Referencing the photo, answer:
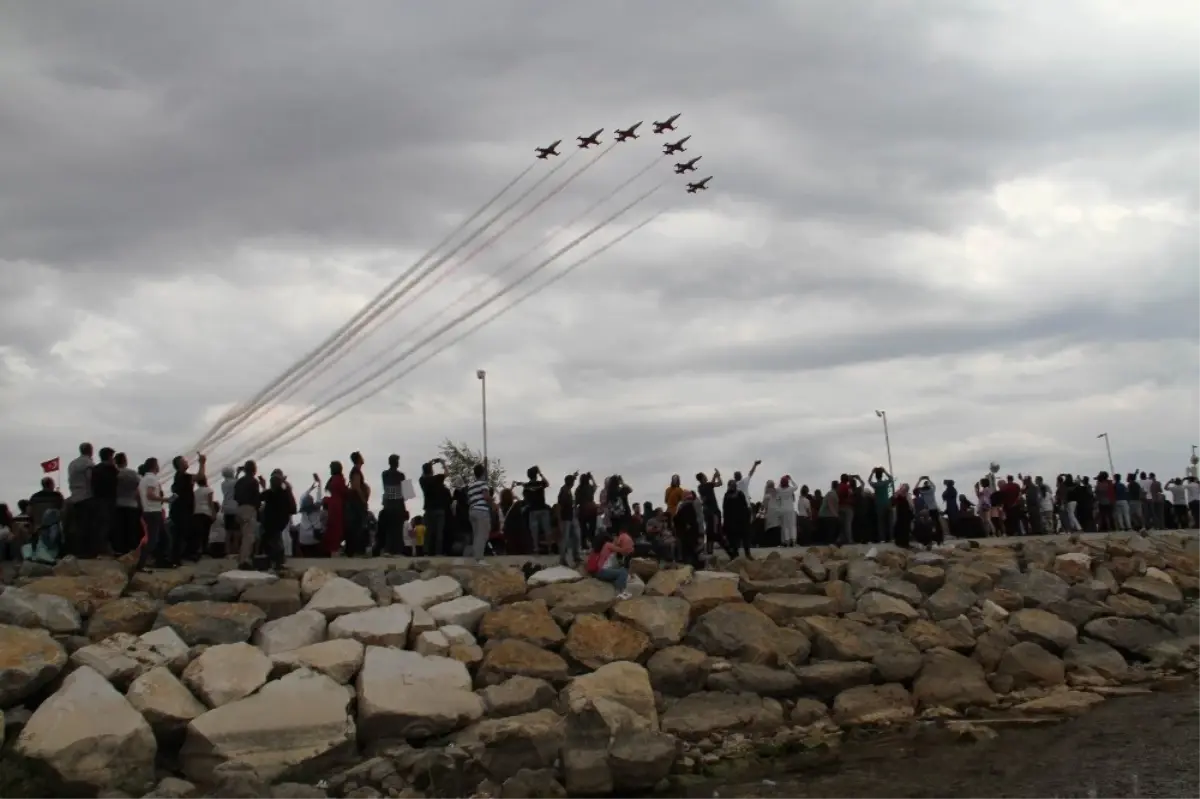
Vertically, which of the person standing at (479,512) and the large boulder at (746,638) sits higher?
the person standing at (479,512)

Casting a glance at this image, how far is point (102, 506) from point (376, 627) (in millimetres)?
5176

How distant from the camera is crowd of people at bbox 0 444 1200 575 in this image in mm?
18469

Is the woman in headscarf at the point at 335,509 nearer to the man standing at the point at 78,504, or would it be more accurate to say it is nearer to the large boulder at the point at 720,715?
the man standing at the point at 78,504

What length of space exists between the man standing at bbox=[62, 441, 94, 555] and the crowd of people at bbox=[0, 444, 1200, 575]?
0.03m

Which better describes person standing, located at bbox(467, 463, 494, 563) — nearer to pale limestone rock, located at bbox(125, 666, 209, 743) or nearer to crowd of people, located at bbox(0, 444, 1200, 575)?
crowd of people, located at bbox(0, 444, 1200, 575)

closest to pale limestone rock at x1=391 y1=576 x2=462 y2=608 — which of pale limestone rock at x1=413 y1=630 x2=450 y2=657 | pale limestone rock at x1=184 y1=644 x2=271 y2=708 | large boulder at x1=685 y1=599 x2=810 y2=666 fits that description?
pale limestone rock at x1=413 y1=630 x2=450 y2=657

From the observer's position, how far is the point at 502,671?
1659 cm

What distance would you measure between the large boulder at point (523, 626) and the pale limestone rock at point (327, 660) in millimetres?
2331

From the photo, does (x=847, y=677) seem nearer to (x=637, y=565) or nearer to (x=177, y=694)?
(x=637, y=565)

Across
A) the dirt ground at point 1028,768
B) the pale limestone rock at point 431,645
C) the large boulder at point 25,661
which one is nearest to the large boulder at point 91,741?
the large boulder at point 25,661

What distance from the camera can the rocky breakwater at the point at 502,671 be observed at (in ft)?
45.2

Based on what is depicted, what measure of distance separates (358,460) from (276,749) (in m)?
7.77

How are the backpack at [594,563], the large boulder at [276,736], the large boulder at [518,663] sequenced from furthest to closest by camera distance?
the backpack at [594,563]
the large boulder at [518,663]
the large boulder at [276,736]

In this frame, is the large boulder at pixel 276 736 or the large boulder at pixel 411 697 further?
the large boulder at pixel 411 697
